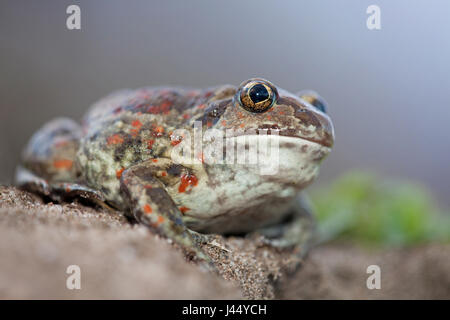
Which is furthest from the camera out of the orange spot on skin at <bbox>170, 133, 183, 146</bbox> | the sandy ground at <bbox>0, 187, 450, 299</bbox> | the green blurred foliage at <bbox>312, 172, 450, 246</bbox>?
the green blurred foliage at <bbox>312, 172, 450, 246</bbox>

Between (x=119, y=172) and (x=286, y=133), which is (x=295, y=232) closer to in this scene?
(x=286, y=133)

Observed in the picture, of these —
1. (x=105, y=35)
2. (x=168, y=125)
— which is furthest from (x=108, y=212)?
(x=105, y=35)

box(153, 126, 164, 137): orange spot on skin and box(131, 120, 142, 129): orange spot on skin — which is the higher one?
box(131, 120, 142, 129): orange spot on skin

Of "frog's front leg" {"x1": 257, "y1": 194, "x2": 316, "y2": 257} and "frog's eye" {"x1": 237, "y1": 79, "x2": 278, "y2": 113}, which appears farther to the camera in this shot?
"frog's front leg" {"x1": 257, "y1": 194, "x2": 316, "y2": 257}

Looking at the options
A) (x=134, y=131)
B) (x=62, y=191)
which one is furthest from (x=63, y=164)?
(x=134, y=131)

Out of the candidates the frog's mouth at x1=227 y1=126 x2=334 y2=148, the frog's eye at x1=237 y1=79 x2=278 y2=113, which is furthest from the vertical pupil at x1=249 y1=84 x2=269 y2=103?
the frog's mouth at x1=227 y1=126 x2=334 y2=148

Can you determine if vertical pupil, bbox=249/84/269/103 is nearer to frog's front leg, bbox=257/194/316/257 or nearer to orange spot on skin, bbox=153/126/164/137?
orange spot on skin, bbox=153/126/164/137

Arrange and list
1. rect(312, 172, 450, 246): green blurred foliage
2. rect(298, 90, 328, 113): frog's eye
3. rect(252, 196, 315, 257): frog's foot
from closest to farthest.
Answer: rect(298, 90, 328, 113): frog's eye
rect(252, 196, 315, 257): frog's foot
rect(312, 172, 450, 246): green blurred foliage

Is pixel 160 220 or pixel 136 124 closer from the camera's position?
pixel 160 220
